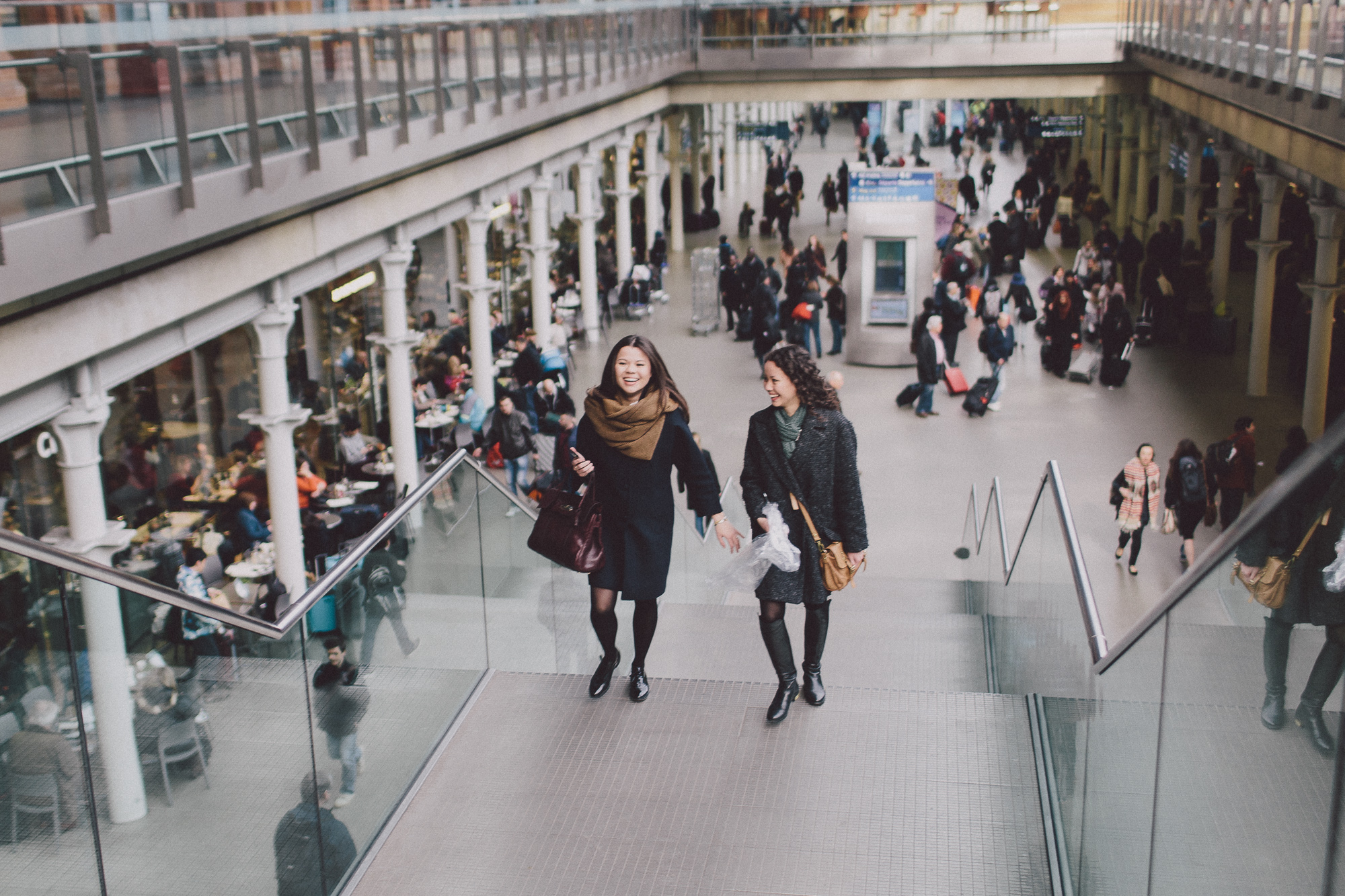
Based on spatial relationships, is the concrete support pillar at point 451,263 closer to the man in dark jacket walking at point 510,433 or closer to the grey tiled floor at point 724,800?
the man in dark jacket walking at point 510,433

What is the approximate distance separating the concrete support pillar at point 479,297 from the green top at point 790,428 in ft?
43.8

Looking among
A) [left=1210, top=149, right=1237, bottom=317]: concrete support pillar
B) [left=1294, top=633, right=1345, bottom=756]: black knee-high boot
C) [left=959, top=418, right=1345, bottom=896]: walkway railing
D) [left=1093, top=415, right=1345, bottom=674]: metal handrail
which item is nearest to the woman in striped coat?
[left=959, top=418, right=1345, bottom=896]: walkway railing

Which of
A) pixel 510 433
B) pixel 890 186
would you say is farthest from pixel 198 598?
pixel 890 186

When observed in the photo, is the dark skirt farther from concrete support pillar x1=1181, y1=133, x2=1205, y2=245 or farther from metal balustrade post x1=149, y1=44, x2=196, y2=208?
concrete support pillar x1=1181, y1=133, x2=1205, y2=245

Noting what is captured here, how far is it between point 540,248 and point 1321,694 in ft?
67.6

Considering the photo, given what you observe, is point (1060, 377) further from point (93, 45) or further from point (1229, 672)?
point (1229, 672)

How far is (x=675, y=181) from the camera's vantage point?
36.2 meters

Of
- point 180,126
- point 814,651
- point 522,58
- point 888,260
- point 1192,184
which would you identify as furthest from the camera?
point 1192,184

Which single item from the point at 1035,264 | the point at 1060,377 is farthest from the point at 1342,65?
the point at 1035,264

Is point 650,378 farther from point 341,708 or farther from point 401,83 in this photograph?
point 401,83

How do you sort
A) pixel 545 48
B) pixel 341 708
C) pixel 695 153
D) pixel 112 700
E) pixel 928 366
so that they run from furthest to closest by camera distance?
pixel 695 153
pixel 545 48
pixel 928 366
pixel 341 708
pixel 112 700

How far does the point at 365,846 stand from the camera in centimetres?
487

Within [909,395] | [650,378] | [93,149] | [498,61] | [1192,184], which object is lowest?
[909,395]

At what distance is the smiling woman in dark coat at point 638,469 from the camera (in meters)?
Result: 5.41
